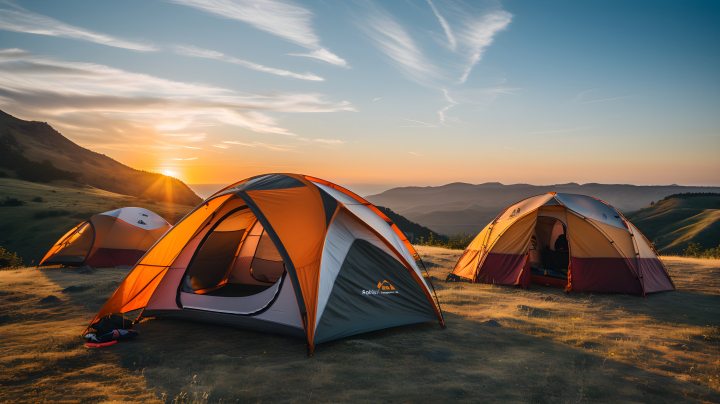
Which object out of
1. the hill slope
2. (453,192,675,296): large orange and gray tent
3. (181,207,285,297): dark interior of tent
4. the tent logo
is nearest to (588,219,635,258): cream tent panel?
(453,192,675,296): large orange and gray tent

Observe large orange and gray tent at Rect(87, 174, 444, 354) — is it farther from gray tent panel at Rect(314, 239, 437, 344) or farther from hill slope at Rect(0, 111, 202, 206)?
hill slope at Rect(0, 111, 202, 206)

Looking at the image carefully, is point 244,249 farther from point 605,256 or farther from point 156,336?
point 605,256

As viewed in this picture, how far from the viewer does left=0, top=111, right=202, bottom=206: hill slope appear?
6627cm

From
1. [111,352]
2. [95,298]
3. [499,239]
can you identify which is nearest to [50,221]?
[95,298]

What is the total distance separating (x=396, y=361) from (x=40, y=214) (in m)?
36.7

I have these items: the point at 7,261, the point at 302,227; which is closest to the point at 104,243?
the point at 7,261

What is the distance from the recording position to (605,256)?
10.5 meters

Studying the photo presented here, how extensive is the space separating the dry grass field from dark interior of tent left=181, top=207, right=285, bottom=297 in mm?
1544

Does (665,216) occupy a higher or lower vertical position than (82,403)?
higher

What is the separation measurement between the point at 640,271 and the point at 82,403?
1237 centimetres

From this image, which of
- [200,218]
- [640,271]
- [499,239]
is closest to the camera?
[200,218]

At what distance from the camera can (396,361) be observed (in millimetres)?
5520

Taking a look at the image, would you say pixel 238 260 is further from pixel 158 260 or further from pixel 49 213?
pixel 49 213

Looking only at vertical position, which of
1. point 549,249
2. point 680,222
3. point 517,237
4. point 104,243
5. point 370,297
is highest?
point 680,222
